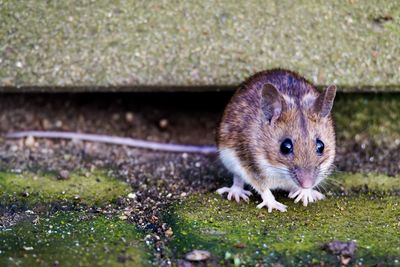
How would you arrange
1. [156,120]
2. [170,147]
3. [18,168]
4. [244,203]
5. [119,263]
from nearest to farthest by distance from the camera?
[119,263], [244,203], [18,168], [170,147], [156,120]

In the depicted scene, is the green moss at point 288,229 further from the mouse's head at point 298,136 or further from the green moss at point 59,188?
the green moss at point 59,188

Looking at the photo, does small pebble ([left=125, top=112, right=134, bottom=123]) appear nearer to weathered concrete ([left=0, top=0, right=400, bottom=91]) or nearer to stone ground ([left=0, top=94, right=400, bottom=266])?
stone ground ([left=0, top=94, right=400, bottom=266])

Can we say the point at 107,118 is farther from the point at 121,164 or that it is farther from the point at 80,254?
the point at 80,254

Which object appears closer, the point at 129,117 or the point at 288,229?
the point at 288,229

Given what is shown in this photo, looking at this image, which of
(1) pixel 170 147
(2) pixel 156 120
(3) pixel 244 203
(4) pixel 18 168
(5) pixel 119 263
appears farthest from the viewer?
(2) pixel 156 120

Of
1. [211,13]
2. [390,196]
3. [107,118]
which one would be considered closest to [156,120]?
[107,118]

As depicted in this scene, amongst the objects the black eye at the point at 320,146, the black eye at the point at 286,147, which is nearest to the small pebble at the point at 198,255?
the black eye at the point at 286,147

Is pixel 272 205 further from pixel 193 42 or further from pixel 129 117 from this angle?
pixel 129 117

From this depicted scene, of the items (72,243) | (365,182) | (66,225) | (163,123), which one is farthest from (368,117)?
(72,243)
